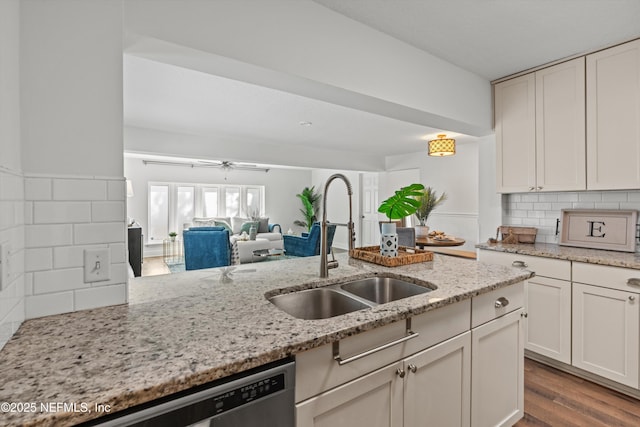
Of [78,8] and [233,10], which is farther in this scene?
[233,10]

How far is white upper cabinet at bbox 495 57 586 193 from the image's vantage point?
92.1 inches

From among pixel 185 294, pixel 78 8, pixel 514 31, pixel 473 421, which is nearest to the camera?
pixel 78 8

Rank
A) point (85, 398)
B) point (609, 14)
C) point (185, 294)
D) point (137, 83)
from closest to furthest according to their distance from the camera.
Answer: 1. point (85, 398)
2. point (185, 294)
3. point (609, 14)
4. point (137, 83)

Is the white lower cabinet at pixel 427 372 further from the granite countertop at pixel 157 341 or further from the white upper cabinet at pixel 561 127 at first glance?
the white upper cabinet at pixel 561 127

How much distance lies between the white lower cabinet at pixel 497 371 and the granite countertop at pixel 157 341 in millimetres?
250

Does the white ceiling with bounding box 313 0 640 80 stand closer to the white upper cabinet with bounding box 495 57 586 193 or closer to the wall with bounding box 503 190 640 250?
the white upper cabinet with bounding box 495 57 586 193

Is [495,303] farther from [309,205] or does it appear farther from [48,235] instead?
[309,205]

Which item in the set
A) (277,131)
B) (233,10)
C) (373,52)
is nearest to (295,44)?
(233,10)

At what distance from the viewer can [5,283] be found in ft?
2.71

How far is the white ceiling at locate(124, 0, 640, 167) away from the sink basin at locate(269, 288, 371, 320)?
153 centimetres

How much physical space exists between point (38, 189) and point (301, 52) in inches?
50.3

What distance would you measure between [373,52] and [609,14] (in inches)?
53.8

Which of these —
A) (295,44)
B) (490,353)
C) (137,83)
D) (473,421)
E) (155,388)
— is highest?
(137,83)

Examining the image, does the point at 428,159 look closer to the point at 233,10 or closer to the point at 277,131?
the point at 277,131
